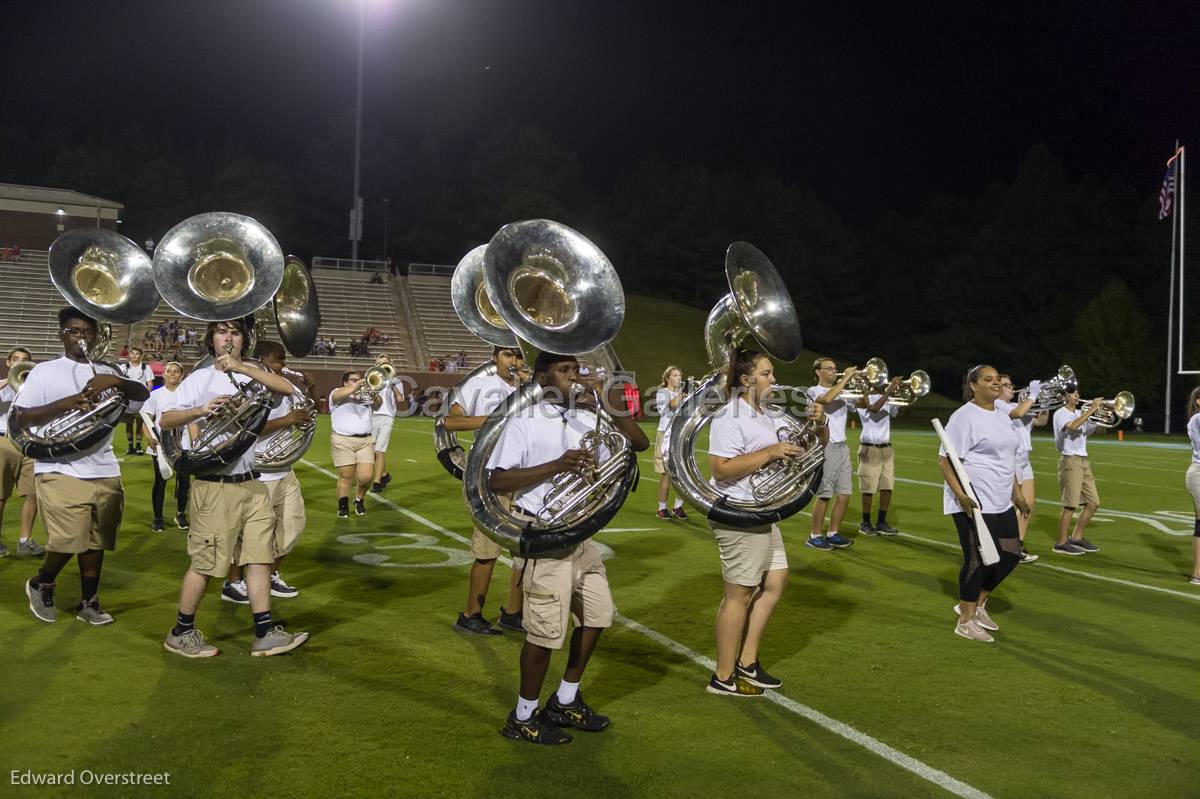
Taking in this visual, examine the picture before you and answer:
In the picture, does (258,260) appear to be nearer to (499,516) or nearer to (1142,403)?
(499,516)

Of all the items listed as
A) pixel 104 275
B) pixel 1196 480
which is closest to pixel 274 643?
pixel 104 275

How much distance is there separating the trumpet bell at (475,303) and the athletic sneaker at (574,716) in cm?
314

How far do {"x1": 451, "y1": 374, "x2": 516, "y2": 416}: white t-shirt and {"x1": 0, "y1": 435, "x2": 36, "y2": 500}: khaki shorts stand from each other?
14.0ft

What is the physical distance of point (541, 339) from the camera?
4867 millimetres

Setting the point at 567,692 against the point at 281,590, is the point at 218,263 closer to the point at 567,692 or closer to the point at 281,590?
the point at 281,590

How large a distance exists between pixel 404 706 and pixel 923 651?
3538 millimetres

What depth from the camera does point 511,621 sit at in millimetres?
6977

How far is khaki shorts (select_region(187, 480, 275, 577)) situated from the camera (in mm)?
6004

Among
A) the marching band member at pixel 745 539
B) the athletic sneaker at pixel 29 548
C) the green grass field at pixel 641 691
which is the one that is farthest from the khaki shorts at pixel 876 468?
the athletic sneaker at pixel 29 548

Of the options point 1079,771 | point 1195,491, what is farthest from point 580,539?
point 1195,491

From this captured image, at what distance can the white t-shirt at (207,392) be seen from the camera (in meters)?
6.17

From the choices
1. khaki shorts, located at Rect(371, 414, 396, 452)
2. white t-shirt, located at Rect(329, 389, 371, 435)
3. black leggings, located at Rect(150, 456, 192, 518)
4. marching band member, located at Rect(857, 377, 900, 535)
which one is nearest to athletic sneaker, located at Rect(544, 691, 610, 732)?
black leggings, located at Rect(150, 456, 192, 518)

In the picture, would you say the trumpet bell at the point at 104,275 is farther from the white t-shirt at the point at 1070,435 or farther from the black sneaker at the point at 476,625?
the white t-shirt at the point at 1070,435

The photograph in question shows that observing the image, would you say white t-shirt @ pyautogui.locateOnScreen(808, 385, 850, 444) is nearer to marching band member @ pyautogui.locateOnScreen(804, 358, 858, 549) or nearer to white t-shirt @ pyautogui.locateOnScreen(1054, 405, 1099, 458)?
marching band member @ pyautogui.locateOnScreen(804, 358, 858, 549)
